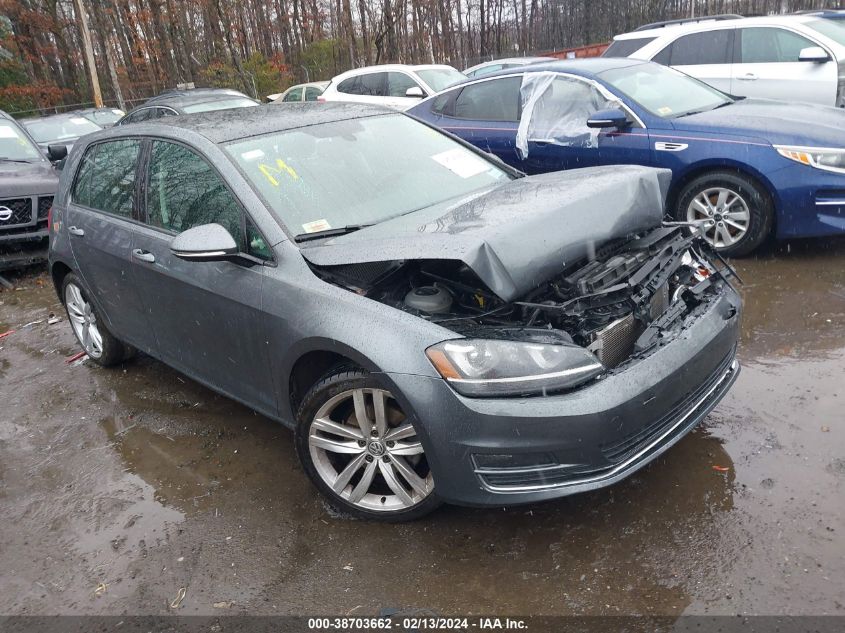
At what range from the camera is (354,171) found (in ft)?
11.5

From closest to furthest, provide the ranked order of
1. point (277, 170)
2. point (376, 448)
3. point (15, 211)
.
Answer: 1. point (376, 448)
2. point (277, 170)
3. point (15, 211)

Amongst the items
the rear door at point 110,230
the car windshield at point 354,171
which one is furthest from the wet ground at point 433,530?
the car windshield at point 354,171

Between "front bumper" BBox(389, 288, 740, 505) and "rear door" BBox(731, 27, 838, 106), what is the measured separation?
6979 millimetres

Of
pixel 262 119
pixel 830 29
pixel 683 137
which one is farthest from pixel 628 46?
pixel 262 119

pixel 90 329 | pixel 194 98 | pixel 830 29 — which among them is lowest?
pixel 90 329

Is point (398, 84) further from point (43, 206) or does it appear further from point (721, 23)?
point (43, 206)

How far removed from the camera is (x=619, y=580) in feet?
8.26

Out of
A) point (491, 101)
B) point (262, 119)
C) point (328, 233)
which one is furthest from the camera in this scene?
point (491, 101)

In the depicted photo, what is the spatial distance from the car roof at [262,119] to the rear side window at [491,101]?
2.82 meters

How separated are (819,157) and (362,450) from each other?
4288 millimetres

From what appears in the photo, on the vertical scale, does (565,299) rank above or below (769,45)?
below

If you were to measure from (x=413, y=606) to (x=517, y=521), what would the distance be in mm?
615

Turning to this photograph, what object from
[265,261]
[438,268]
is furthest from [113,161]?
[438,268]

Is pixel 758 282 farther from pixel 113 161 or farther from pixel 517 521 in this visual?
pixel 113 161
